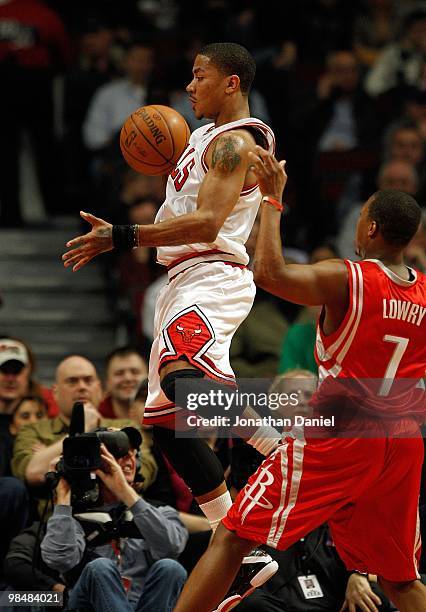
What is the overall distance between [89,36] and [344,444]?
8245mm

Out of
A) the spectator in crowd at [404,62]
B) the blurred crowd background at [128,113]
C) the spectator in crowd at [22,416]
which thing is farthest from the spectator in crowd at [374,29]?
the spectator in crowd at [22,416]

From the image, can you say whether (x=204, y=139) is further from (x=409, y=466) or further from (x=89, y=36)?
(x=89, y=36)

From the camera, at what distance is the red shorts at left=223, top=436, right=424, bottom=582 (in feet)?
17.6

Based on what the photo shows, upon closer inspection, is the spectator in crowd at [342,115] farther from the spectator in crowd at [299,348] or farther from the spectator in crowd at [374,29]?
the spectator in crowd at [299,348]

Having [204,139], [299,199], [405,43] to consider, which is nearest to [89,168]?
[299,199]

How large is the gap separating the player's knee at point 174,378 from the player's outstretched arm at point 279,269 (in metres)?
0.60

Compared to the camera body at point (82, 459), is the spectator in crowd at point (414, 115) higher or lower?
higher

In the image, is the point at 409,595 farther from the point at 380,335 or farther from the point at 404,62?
→ the point at 404,62

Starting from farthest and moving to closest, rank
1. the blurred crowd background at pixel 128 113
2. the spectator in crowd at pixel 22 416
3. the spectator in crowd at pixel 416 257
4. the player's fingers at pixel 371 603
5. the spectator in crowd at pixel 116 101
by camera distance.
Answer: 1. the spectator in crowd at pixel 116 101
2. the blurred crowd background at pixel 128 113
3. the spectator in crowd at pixel 416 257
4. the spectator in crowd at pixel 22 416
5. the player's fingers at pixel 371 603

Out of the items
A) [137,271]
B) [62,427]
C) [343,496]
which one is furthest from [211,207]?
[137,271]

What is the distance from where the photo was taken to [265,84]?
12453mm

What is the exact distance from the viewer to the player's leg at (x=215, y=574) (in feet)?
17.8

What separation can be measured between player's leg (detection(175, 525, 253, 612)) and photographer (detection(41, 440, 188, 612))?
0.91 meters

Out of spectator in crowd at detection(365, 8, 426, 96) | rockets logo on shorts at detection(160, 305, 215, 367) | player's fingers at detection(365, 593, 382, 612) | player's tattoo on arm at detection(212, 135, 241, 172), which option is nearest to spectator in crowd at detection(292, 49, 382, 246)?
spectator in crowd at detection(365, 8, 426, 96)
